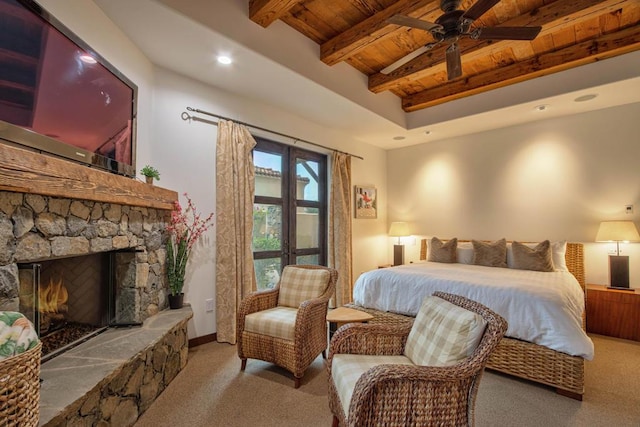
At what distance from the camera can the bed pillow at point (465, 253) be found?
4.09 metres

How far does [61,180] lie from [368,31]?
2.58 m

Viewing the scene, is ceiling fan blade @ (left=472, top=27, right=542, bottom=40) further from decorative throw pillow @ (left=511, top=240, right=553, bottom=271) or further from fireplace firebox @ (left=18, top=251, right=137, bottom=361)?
fireplace firebox @ (left=18, top=251, right=137, bottom=361)

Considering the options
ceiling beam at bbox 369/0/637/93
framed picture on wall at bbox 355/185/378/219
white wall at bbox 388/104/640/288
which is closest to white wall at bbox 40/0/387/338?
ceiling beam at bbox 369/0/637/93

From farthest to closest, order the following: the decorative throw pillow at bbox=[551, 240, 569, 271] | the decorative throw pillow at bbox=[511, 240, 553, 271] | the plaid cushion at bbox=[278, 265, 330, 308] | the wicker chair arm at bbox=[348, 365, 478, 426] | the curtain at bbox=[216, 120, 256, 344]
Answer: the decorative throw pillow at bbox=[551, 240, 569, 271] < the decorative throw pillow at bbox=[511, 240, 553, 271] < the curtain at bbox=[216, 120, 256, 344] < the plaid cushion at bbox=[278, 265, 330, 308] < the wicker chair arm at bbox=[348, 365, 478, 426]

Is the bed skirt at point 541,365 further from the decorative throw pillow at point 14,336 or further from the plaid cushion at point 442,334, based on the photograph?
the decorative throw pillow at point 14,336

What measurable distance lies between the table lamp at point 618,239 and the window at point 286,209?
3380 mm

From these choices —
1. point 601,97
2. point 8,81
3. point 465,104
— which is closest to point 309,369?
point 8,81

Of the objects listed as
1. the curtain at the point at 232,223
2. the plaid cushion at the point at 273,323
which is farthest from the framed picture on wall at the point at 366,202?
the plaid cushion at the point at 273,323

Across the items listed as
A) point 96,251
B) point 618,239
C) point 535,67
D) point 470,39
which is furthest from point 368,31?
point 618,239

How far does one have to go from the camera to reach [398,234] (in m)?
5.11

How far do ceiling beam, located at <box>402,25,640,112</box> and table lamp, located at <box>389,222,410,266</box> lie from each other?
185 cm

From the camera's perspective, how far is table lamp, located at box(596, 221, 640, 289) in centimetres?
336

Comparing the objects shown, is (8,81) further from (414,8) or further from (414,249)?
(414,249)

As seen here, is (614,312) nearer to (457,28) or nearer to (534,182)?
(534,182)
